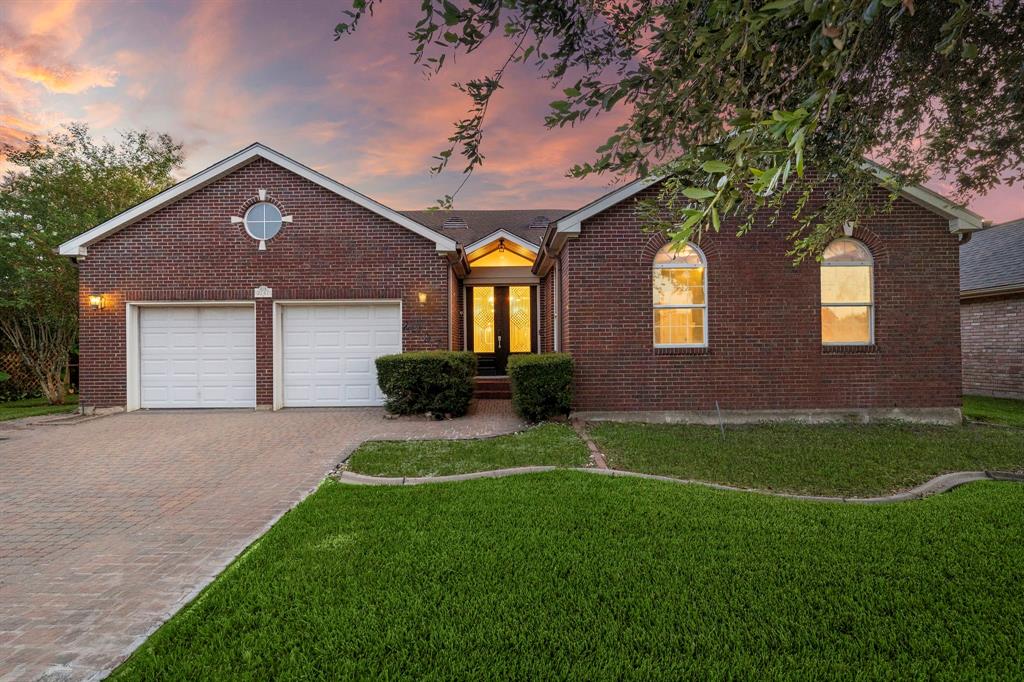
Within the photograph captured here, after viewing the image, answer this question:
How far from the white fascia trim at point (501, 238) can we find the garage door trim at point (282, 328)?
2801mm

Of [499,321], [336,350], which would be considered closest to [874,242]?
[499,321]

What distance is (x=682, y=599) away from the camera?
253 cm

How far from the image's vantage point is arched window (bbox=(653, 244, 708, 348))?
8.54m

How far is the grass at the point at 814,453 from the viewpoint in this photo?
4.91m

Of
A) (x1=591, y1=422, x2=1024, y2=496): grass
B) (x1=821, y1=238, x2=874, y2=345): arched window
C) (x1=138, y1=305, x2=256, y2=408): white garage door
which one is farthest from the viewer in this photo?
(x1=138, y1=305, x2=256, y2=408): white garage door

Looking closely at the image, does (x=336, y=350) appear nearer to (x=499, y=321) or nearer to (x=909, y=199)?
(x=499, y=321)

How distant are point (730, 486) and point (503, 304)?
9.49 m

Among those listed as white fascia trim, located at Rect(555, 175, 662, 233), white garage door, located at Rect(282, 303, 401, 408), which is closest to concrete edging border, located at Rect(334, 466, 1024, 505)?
white fascia trim, located at Rect(555, 175, 662, 233)

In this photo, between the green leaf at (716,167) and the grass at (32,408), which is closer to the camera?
the green leaf at (716,167)

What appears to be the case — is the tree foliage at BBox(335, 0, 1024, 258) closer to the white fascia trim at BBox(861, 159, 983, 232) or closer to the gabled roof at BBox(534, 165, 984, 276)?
the gabled roof at BBox(534, 165, 984, 276)

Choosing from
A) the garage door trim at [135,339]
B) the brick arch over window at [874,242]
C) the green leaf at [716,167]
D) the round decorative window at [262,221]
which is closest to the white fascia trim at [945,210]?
the brick arch over window at [874,242]

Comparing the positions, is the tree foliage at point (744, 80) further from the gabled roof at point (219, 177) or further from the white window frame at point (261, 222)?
the white window frame at point (261, 222)

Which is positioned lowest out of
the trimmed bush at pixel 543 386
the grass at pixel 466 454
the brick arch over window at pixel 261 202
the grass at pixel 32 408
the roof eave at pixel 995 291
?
the grass at pixel 32 408

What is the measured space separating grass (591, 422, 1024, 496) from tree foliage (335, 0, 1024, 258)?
2940 millimetres
